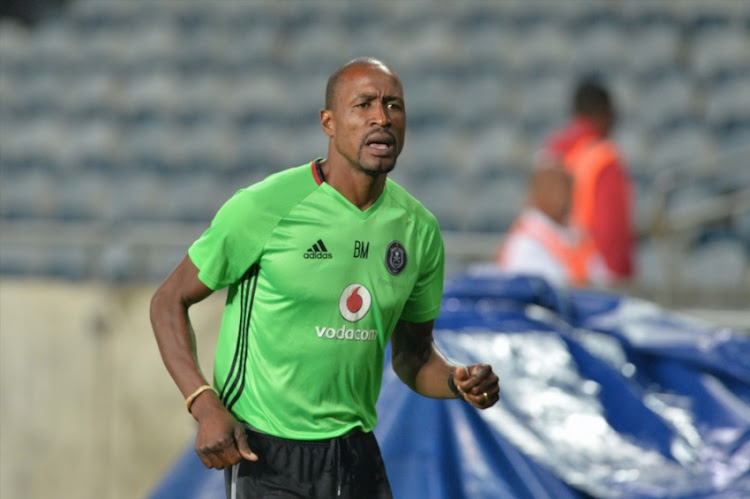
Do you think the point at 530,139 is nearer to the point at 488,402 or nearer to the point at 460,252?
the point at 460,252

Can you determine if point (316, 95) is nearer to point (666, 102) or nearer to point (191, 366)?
Answer: point (666, 102)

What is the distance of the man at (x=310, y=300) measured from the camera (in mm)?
2814

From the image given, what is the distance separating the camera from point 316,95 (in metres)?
9.70

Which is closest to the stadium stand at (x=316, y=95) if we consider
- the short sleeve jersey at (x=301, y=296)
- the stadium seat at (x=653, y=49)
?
the stadium seat at (x=653, y=49)

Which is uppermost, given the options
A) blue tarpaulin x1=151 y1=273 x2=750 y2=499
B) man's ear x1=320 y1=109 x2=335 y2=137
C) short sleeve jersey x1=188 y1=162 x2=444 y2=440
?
man's ear x1=320 y1=109 x2=335 y2=137

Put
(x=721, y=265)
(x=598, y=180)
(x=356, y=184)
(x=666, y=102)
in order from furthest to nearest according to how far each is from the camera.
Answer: (x=666, y=102)
(x=721, y=265)
(x=598, y=180)
(x=356, y=184)

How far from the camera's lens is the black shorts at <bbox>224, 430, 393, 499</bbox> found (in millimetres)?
2828

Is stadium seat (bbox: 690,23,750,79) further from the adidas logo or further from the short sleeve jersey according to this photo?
the adidas logo

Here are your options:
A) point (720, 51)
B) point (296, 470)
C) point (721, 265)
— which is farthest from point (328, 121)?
point (720, 51)

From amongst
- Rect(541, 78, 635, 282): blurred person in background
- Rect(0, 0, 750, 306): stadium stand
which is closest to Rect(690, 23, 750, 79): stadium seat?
Rect(0, 0, 750, 306): stadium stand

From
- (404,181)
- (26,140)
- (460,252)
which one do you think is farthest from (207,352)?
(26,140)

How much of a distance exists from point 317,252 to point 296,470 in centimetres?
48

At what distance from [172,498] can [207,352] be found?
7.07ft

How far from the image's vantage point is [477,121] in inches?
358
